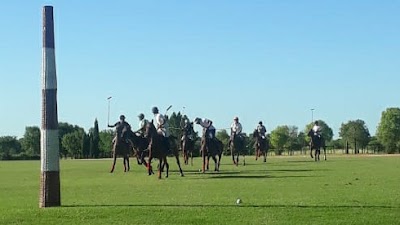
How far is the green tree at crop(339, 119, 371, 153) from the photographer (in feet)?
477

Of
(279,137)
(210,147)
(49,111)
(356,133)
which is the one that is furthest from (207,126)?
(279,137)

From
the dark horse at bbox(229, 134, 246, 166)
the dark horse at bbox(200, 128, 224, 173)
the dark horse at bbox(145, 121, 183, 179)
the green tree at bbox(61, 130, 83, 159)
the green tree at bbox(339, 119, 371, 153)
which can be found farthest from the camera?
the green tree at bbox(339, 119, 371, 153)

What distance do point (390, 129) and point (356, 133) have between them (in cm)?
945

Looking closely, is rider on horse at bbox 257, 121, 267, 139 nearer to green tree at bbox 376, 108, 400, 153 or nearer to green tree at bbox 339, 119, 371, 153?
green tree at bbox 376, 108, 400, 153

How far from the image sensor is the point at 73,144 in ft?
465

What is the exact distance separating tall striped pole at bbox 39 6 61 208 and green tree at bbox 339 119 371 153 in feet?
411

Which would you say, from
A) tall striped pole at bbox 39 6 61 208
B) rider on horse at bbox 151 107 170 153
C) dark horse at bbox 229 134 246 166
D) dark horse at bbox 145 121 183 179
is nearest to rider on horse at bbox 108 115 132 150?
rider on horse at bbox 151 107 170 153

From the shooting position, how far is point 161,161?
32.2m

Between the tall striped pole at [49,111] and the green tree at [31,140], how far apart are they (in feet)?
515

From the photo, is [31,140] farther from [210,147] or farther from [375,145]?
[210,147]

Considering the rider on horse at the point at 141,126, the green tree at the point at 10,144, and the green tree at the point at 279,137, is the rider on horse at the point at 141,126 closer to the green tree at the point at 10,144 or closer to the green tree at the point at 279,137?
the green tree at the point at 279,137

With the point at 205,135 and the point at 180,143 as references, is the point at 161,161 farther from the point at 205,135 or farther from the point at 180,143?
the point at 180,143

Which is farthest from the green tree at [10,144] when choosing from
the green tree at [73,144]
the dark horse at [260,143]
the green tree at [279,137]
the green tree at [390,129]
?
the dark horse at [260,143]

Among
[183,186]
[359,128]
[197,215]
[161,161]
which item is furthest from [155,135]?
[359,128]
